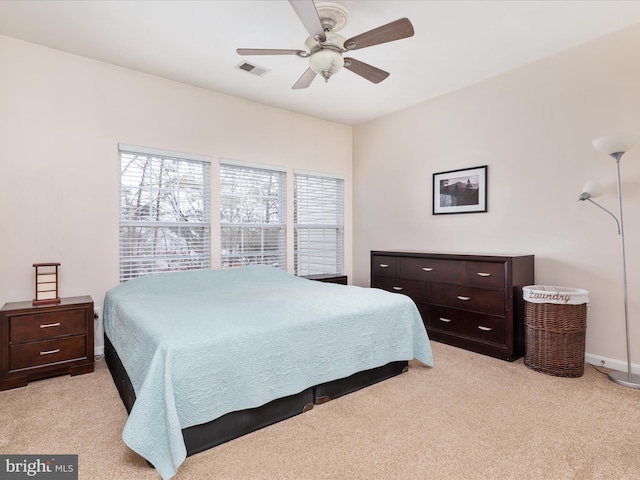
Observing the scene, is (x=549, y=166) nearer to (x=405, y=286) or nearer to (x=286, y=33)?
(x=405, y=286)

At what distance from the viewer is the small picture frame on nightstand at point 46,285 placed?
9.41 ft

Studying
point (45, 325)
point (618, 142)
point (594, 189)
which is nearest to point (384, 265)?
point (594, 189)

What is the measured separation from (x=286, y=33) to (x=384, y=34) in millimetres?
1018

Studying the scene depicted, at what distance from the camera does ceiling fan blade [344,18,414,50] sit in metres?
2.05

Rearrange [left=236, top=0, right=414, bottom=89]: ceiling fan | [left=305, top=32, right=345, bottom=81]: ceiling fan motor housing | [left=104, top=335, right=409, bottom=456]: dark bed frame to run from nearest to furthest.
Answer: [left=104, top=335, right=409, bottom=456]: dark bed frame → [left=236, top=0, right=414, bottom=89]: ceiling fan → [left=305, top=32, right=345, bottom=81]: ceiling fan motor housing

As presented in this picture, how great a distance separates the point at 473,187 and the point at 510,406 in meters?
2.32

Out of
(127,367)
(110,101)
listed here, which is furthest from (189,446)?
(110,101)

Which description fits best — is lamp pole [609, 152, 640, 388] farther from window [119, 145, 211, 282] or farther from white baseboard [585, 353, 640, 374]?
window [119, 145, 211, 282]

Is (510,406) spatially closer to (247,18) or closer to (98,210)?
(247,18)

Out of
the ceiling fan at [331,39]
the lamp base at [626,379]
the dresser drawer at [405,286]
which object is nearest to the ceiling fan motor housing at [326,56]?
the ceiling fan at [331,39]

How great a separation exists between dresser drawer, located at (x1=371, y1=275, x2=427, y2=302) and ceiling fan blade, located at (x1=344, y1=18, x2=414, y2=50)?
2410 mm

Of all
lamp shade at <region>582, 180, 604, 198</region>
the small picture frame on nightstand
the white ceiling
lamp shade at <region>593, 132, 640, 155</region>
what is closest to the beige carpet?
the small picture frame on nightstand

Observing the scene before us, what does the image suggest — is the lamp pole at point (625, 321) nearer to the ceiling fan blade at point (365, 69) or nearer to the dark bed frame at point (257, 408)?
the dark bed frame at point (257, 408)

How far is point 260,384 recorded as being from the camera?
6.35ft
